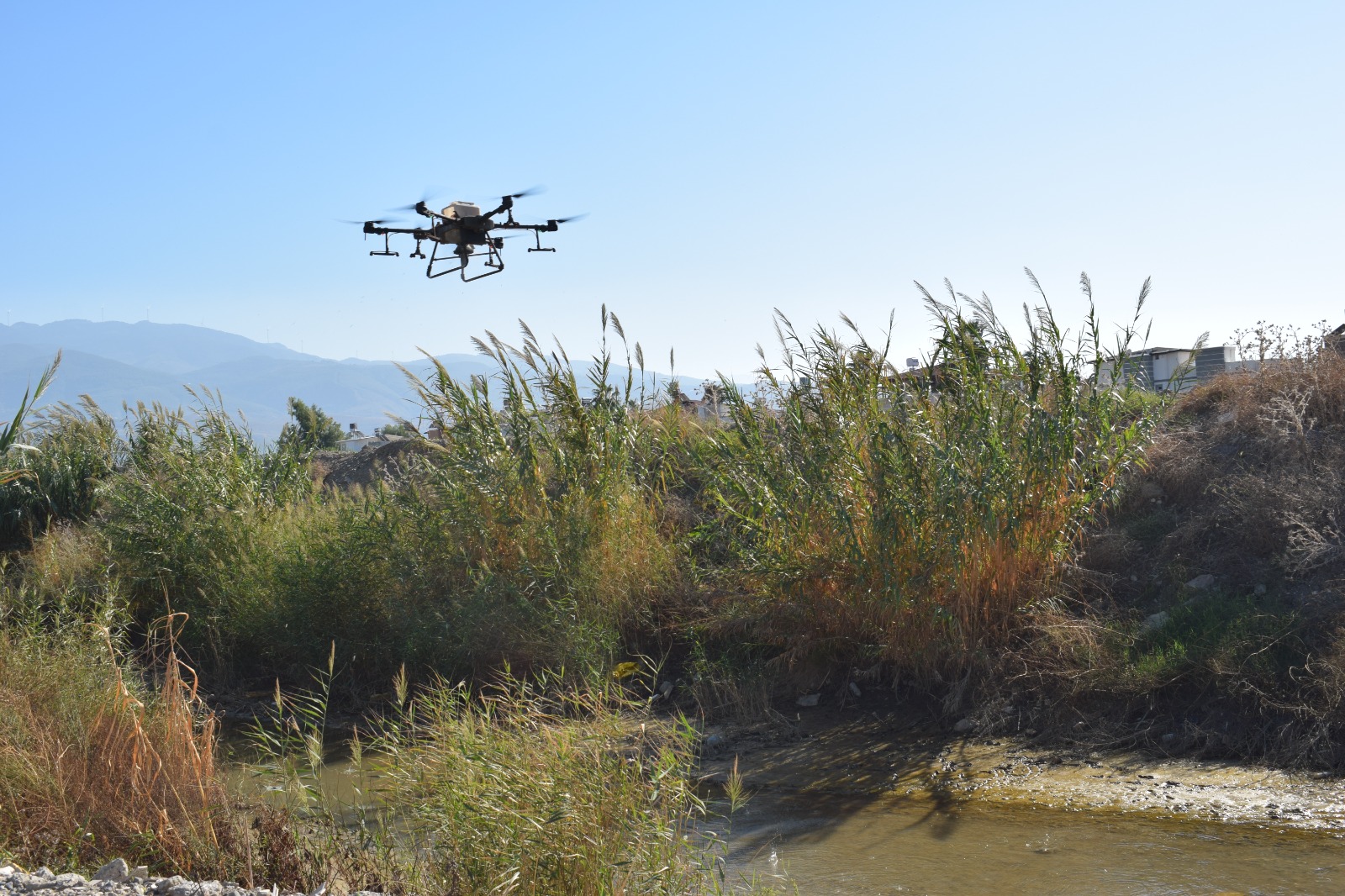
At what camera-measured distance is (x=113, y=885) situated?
421 cm

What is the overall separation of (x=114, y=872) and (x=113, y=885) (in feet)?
0.65

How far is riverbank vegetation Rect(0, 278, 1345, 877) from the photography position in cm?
576

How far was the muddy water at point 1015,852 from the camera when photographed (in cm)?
525

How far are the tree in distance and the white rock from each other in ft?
24.5

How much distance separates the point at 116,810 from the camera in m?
5.10

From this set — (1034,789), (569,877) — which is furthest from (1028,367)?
(569,877)

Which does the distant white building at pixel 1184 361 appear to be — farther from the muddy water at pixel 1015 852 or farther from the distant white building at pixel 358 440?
the distant white building at pixel 358 440

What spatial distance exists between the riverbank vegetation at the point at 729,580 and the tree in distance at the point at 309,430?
1457 mm

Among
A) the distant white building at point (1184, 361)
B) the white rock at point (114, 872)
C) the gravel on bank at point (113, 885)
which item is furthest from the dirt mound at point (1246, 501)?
the white rock at point (114, 872)

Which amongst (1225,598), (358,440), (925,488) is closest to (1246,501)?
(1225,598)

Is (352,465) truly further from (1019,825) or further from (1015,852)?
(1015,852)

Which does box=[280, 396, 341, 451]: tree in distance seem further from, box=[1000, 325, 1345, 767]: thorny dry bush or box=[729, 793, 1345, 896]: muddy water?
box=[1000, 325, 1345, 767]: thorny dry bush

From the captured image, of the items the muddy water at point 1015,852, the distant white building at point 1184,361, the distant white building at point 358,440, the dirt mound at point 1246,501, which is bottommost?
the muddy water at point 1015,852

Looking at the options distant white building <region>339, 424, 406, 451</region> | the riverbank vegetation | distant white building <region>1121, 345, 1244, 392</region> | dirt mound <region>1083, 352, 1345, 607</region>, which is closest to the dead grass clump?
the riverbank vegetation
